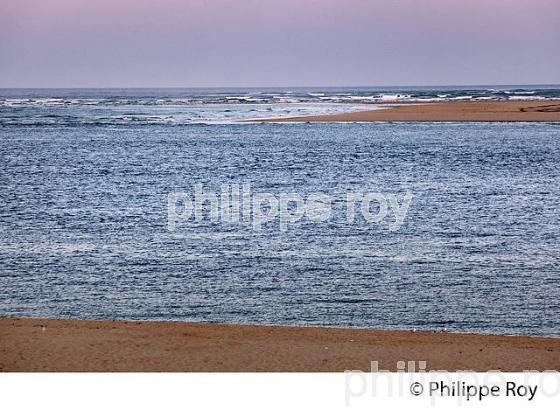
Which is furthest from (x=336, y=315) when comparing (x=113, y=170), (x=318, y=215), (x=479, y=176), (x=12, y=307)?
(x=113, y=170)

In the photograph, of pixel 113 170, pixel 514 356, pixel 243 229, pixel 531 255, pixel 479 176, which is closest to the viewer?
pixel 514 356

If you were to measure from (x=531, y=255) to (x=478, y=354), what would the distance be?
646 cm

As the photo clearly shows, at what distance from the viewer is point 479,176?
2872 centimetres

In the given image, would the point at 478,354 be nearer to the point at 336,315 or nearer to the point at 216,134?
the point at 336,315

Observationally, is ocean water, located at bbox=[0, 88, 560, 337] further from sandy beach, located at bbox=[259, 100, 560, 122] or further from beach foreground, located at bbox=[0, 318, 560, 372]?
sandy beach, located at bbox=[259, 100, 560, 122]

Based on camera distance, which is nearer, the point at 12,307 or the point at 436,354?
the point at 436,354

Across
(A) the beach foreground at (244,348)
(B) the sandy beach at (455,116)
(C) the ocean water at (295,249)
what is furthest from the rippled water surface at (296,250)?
(B) the sandy beach at (455,116)

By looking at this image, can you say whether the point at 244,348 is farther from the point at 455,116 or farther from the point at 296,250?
the point at 455,116

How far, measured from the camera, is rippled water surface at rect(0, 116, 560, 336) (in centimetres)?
1176

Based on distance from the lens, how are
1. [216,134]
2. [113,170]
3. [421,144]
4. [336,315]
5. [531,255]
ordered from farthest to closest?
[216,134]
[421,144]
[113,170]
[531,255]
[336,315]

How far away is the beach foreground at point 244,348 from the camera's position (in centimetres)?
869

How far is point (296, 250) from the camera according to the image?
15766mm

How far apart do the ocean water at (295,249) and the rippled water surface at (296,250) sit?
0.14 feet

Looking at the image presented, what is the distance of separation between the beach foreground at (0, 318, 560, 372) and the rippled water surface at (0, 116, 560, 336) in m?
0.96
